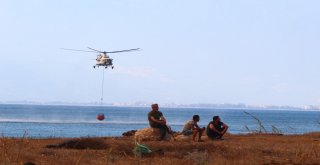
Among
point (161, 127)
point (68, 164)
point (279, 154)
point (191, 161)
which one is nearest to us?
point (68, 164)

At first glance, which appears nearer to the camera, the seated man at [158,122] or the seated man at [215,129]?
the seated man at [158,122]

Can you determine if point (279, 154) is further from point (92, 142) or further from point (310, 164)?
point (92, 142)

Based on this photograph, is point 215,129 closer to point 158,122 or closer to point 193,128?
point 193,128

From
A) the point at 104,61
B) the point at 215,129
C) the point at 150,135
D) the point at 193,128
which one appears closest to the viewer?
the point at 150,135

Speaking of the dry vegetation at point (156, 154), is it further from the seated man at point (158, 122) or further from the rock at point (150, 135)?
the seated man at point (158, 122)

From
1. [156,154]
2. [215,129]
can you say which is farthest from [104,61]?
[156,154]

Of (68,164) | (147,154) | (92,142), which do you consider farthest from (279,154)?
(68,164)

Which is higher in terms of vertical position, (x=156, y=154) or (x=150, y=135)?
(x=150, y=135)

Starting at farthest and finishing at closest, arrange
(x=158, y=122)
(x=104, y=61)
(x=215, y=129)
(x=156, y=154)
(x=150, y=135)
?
(x=104, y=61)
(x=215, y=129)
(x=158, y=122)
(x=150, y=135)
(x=156, y=154)

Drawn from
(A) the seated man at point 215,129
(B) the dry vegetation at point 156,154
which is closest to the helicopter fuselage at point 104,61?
(A) the seated man at point 215,129

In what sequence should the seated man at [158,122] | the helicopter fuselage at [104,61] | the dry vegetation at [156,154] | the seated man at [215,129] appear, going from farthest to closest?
the helicopter fuselage at [104,61] < the seated man at [215,129] < the seated man at [158,122] < the dry vegetation at [156,154]

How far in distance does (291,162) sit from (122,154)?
4.14 m

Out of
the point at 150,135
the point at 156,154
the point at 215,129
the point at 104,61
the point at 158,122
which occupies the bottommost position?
the point at 156,154

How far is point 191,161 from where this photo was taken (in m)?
16.2
